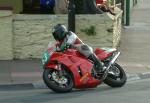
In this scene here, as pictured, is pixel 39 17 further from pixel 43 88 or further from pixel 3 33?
pixel 43 88

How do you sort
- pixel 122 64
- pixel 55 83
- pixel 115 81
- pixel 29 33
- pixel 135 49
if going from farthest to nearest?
pixel 135 49, pixel 29 33, pixel 122 64, pixel 115 81, pixel 55 83

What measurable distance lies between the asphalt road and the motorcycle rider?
1.69ft

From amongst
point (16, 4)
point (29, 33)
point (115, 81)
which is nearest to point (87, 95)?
point (115, 81)

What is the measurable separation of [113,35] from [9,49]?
285 centimetres

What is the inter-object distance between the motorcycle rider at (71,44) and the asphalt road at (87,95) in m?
0.52

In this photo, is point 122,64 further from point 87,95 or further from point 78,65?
point 87,95

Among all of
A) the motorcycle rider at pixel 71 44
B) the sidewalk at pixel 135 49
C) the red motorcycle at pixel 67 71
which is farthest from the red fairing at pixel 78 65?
the sidewalk at pixel 135 49

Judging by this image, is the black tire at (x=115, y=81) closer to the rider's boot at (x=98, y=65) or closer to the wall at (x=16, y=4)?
the rider's boot at (x=98, y=65)

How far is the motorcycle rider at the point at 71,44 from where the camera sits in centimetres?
1105

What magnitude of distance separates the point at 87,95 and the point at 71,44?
1.07 meters

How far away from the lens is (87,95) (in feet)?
35.1

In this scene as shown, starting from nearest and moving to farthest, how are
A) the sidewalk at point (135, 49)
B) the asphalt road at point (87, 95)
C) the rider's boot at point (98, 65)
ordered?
1. the asphalt road at point (87, 95)
2. the rider's boot at point (98, 65)
3. the sidewalk at point (135, 49)

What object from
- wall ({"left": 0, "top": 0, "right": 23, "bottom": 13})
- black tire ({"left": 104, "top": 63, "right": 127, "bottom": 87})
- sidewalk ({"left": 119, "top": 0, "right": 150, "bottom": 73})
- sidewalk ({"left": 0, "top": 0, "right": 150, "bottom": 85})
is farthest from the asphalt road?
wall ({"left": 0, "top": 0, "right": 23, "bottom": 13})

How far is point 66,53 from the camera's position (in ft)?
36.3
